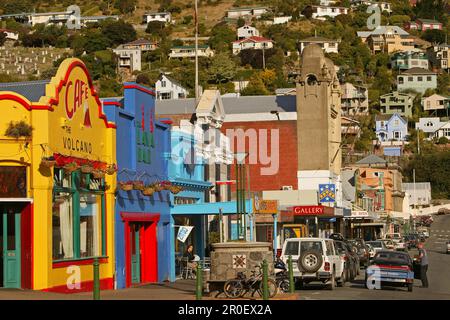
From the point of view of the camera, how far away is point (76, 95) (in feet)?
104

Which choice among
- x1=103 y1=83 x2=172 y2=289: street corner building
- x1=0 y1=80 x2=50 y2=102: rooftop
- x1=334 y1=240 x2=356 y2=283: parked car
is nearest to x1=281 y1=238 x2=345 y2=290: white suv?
x1=334 y1=240 x2=356 y2=283: parked car

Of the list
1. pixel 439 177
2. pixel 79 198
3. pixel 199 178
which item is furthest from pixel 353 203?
pixel 439 177

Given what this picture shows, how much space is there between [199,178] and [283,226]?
57.0 ft

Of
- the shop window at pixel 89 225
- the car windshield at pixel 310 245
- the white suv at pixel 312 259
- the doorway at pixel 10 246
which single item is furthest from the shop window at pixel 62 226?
the car windshield at pixel 310 245

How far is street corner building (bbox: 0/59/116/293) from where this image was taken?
1102 inches

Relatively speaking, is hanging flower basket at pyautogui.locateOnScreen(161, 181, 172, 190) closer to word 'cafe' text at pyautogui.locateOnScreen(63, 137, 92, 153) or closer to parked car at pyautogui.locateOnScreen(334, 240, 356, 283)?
word 'cafe' text at pyautogui.locateOnScreen(63, 137, 92, 153)

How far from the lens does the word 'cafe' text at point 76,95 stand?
1209 inches

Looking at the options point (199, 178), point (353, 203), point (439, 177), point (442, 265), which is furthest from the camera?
point (439, 177)

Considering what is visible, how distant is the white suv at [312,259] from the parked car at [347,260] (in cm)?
332

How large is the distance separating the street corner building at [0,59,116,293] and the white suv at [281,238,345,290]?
263 inches

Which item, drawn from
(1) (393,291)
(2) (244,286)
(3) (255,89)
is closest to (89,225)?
(2) (244,286)
